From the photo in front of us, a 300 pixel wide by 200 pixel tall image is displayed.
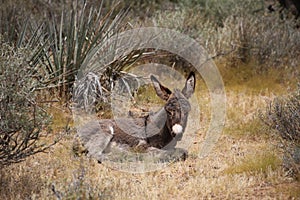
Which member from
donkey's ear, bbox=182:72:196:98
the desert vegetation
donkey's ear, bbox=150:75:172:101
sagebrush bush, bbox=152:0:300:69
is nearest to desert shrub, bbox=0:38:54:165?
the desert vegetation

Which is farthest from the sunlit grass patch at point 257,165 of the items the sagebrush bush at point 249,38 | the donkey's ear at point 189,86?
the sagebrush bush at point 249,38

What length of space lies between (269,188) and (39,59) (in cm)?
339

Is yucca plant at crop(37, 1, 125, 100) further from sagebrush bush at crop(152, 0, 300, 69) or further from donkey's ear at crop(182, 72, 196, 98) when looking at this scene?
sagebrush bush at crop(152, 0, 300, 69)

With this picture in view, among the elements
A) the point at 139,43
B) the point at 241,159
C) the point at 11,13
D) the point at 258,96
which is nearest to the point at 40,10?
the point at 11,13

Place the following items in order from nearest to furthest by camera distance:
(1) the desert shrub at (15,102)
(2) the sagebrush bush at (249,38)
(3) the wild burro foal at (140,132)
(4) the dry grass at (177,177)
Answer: (1) the desert shrub at (15,102) → (4) the dry grass at (177,177) → (3) the wild burro foal at (140,132) → (2) the sagebrush bush at (249,38)

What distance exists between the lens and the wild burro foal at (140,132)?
7004 millimetres

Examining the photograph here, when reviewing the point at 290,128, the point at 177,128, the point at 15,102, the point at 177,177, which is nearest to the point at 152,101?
the point at 177,128

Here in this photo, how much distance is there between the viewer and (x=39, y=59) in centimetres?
767

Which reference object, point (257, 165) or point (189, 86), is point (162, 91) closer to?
point (189, 86)

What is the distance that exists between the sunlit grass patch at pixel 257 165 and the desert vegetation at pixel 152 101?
0.04 feet

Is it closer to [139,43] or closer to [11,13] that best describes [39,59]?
[139,43]

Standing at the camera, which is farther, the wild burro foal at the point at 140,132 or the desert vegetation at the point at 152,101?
the wild burro foal at the point at 140,132

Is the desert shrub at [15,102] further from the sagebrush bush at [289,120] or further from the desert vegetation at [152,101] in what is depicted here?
the sagebrush bush at [289,120]

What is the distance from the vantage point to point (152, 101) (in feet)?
30.0
